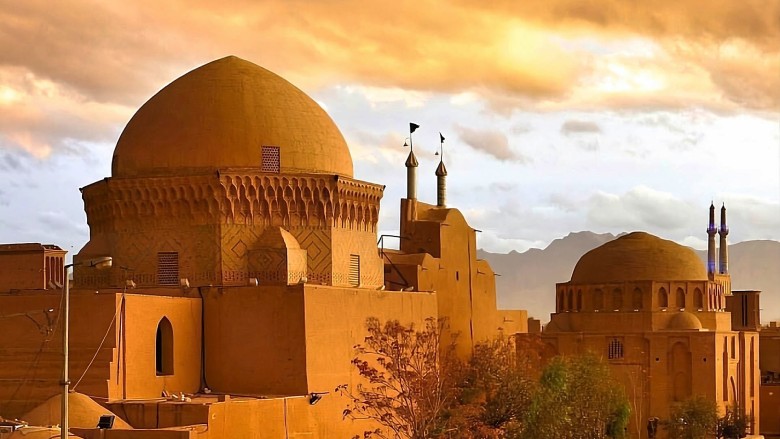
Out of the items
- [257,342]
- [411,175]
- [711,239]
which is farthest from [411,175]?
[711,239]

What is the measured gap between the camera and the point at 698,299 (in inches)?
2019

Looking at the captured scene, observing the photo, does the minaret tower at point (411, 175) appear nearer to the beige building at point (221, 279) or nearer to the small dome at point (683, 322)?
the beige building at point (221, 279)

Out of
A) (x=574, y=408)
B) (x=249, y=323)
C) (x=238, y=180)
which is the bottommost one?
(x=574, y=408)

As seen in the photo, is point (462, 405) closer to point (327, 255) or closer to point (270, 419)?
point (327, 255)

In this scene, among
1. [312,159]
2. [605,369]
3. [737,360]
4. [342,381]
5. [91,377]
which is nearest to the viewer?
[91,377]

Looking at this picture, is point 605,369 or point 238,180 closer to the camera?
point 238,180

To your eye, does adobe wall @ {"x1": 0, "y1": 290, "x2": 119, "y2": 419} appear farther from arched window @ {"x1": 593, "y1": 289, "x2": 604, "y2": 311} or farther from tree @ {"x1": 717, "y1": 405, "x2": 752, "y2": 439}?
arched window @ {"x1": 593, "y1": 289, "x2": 604, "y2": 311}

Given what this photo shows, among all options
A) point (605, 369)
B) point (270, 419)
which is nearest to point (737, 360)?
point (605, 369)

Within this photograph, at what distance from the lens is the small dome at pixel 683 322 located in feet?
163

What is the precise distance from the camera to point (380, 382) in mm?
28609

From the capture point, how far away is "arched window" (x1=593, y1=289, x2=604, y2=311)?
2041 inches

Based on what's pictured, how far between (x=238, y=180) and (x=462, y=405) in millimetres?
7836

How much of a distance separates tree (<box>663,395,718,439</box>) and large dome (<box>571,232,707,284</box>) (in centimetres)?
820

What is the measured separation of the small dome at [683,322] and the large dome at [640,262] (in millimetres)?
1632
